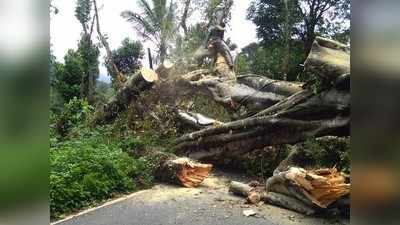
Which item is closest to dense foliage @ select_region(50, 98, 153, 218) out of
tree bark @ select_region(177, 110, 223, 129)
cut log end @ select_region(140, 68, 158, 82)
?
tree bark @ select_region(177, 110, 223, 129)

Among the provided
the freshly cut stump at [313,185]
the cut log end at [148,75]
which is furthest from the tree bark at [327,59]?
the cut log end at [148,75]

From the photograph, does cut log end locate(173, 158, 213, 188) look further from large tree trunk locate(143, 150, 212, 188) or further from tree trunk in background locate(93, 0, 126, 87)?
tree trunk in background locate(93, 0, 126, 87)

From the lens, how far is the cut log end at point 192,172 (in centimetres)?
332

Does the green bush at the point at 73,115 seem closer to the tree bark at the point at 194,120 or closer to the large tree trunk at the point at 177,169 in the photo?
the large tree trunk at the point at 177,169

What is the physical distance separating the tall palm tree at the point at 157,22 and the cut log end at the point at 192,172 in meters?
0.88

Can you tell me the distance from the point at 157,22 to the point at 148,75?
445 mm

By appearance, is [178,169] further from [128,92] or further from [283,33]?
[283,33]

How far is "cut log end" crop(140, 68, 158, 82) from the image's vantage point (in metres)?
3.44

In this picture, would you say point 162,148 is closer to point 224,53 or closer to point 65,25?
point 224,53

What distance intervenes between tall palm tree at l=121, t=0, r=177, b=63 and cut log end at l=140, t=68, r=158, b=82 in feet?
0.49

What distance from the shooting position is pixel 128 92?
3.54m

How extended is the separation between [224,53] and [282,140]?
822mm
